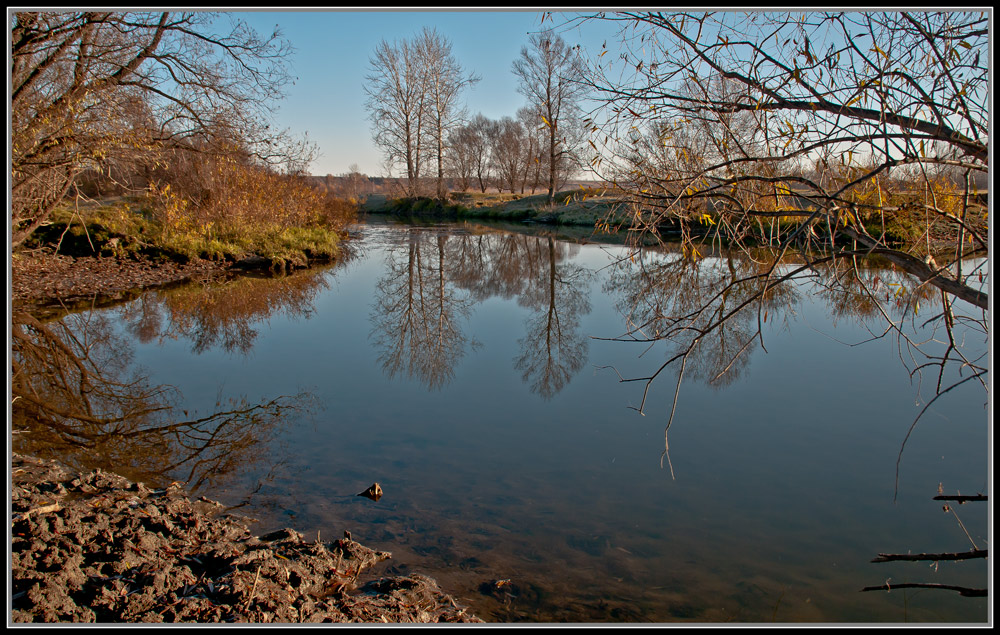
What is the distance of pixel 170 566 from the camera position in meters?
3.18

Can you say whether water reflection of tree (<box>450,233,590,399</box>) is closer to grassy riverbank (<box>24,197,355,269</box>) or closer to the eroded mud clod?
the eroded mud clod

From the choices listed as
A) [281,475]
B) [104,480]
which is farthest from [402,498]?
[104,480]

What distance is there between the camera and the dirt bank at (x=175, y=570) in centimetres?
281

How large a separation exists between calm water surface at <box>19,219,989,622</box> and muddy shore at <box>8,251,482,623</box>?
0.31 metres

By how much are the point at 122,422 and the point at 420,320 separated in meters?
6.18

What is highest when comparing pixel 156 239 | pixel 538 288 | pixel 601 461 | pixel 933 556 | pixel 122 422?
pixel 156 239

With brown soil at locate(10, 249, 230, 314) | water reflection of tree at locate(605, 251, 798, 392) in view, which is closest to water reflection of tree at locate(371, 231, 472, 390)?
water reflection of tree at locate(605, 251, 798, 392)

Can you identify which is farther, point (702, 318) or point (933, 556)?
point (702, 318)

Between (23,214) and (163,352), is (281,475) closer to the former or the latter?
(163,352)

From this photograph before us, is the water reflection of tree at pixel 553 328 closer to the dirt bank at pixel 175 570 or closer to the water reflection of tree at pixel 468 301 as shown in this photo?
the water reflection of tree at pixel 468 301

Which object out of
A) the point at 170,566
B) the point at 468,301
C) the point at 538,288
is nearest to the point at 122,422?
the point at 170,566

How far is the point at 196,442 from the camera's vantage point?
222 inches

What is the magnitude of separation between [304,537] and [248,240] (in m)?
15.2

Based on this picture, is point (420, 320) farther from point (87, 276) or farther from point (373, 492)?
point (87, 276)
